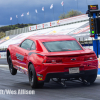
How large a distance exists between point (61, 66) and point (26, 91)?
1240 millimetres

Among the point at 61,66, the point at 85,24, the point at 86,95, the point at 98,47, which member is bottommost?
the point at 85,24

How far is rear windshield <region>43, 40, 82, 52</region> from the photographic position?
7578mm

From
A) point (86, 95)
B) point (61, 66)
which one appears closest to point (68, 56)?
point (61, 66)

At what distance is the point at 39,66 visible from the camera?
719cm

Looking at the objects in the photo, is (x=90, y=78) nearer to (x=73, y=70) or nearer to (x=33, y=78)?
(x=73, y=70)

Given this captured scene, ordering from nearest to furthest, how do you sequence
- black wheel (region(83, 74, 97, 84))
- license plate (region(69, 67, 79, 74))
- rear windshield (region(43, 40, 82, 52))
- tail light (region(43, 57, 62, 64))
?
tail light (region(43, 57, 62, 64)) → license plate (region(69, 67, 79, 74)) → rear windshield (region(43, 40, 82, 52)) → black wheel (region(83, 74, 97, 84))

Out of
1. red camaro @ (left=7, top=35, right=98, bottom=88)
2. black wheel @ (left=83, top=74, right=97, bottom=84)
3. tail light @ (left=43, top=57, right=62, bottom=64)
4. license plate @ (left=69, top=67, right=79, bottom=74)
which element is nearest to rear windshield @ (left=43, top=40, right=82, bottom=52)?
red camaro @ (left=7, top=35, right=98, bottom=88)

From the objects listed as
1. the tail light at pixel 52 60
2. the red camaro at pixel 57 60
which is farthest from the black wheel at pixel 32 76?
the tail light at pixel 52 60

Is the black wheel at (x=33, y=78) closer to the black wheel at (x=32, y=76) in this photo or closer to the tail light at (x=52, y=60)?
the black wheel at (x=32, y=76)

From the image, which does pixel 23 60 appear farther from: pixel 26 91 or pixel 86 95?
pixel 86 95

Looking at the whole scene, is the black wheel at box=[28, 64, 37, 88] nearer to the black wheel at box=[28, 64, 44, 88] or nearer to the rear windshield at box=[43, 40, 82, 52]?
the black wheel at box=[28, 64, 44, 88]

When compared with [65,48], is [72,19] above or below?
below

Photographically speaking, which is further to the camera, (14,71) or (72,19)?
(72,19)

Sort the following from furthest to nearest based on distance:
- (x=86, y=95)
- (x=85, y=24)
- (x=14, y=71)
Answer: (x=85, y=24) → (x=14, y=71) → (x=86, y=95)
